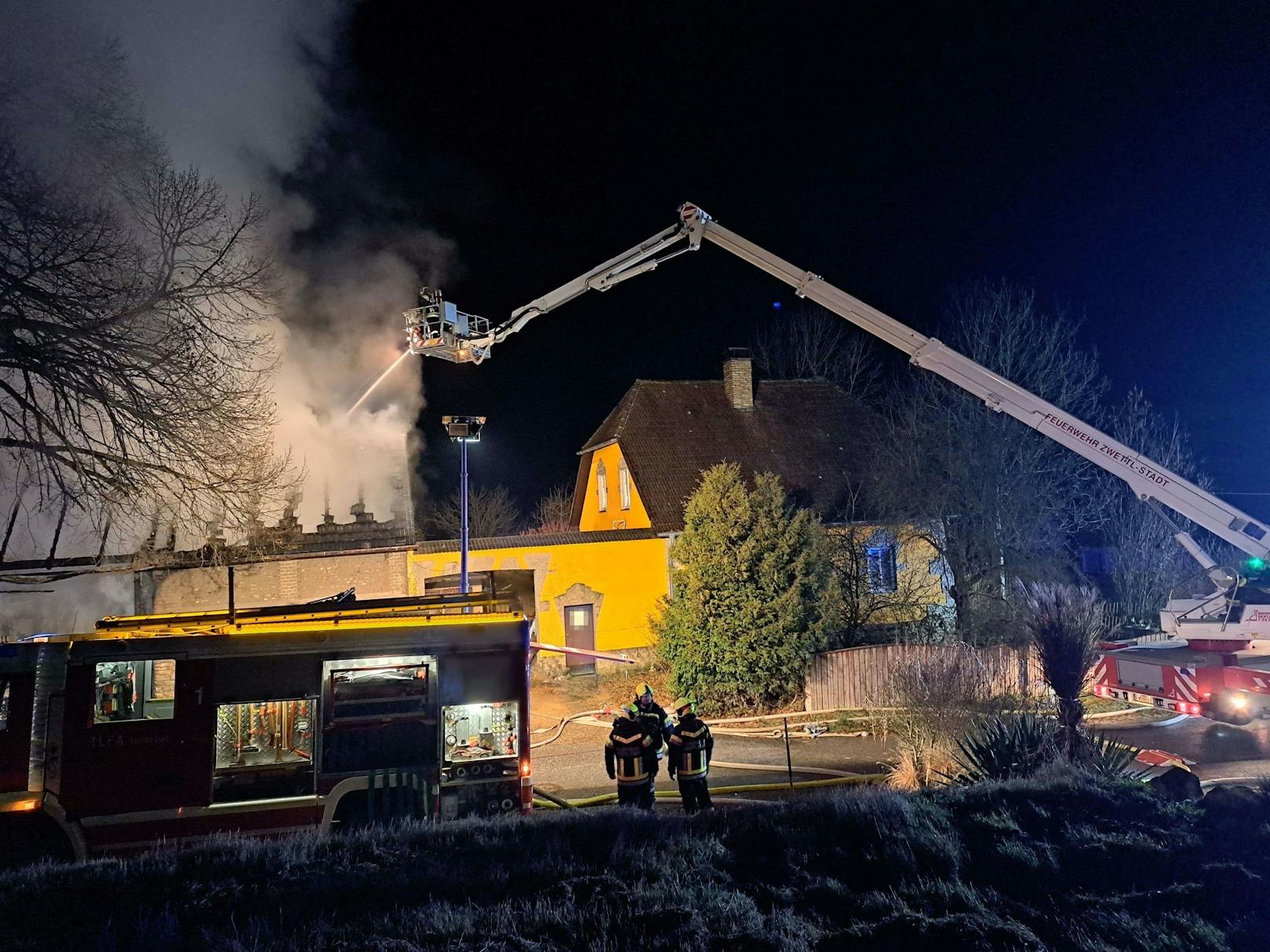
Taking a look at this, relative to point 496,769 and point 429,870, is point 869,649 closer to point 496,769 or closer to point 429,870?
point 496,769

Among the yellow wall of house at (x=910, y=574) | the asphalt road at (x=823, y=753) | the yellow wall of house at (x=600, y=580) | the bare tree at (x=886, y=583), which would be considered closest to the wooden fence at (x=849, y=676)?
the bare tree at (x=886, y=583)

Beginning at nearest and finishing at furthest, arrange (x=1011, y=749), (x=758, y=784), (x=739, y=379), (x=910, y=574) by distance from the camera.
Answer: (x=1011, y=749) < (x=758, y=784) < (x=910, y=574) < (x=739, y=379)

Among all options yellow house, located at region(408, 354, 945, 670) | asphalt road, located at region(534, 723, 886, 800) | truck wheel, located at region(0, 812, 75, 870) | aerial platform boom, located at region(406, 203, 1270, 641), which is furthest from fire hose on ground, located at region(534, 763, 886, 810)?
yellow house, located at region(408, 354, 945, 670)

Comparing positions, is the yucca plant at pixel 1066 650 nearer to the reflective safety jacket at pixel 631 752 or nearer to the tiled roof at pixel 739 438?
the reflective safety jacket at pixel 631 752

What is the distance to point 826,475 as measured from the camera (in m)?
23.6

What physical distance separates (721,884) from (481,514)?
130 feet

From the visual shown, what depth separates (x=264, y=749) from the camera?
24.4 ft

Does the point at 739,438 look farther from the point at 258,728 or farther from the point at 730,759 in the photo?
the point at 258,728

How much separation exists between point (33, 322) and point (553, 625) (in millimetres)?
12705

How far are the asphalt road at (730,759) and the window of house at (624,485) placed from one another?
9.82 m

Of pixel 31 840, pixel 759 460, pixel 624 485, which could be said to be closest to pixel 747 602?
pixel 759 460

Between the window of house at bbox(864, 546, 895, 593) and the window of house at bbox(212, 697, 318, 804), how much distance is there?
14.5 m

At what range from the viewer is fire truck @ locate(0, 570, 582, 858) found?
699 centimetres

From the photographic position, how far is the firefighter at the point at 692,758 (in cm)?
827
